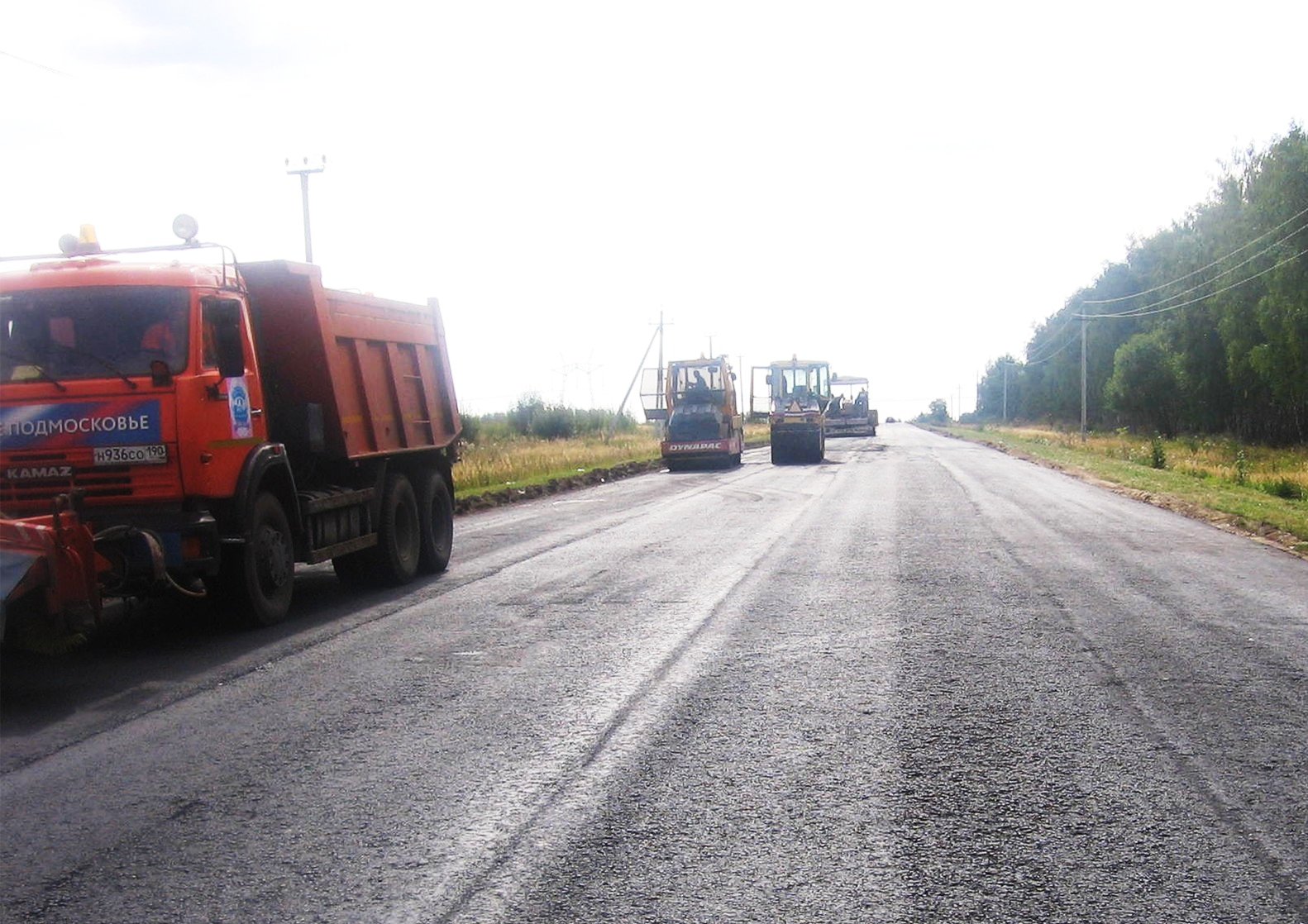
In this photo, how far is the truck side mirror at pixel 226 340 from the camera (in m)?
8.98

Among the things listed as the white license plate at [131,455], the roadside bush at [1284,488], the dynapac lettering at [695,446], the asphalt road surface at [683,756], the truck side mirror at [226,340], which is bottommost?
the roadside bush at [1284,488]

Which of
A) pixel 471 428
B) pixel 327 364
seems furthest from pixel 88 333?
pixel 471 428

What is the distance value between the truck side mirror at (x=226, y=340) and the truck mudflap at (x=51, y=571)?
66.4 inches

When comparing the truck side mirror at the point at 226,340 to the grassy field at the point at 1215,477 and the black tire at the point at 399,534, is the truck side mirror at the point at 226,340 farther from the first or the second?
the grassy field at the point at 1215,477

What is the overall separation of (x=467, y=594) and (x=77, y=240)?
4.41 meters

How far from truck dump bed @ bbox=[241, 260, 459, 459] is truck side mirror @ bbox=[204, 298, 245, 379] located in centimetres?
137

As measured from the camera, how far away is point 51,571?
288 inches

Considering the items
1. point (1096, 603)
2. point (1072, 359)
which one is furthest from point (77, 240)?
point (1072, 359)

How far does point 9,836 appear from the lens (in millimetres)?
4777

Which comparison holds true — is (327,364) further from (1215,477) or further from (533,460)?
(1215,477)

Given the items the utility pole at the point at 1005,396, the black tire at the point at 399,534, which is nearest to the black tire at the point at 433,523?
the black tire at the point at 399,534

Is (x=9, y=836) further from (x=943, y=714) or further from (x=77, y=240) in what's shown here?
(x=77, y=240)

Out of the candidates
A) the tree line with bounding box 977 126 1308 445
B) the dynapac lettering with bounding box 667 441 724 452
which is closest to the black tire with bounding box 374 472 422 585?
the dynapac lettering with bounding box 667 441 724 452

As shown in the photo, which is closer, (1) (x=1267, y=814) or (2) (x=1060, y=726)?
(1) (x=1267, y=814)
